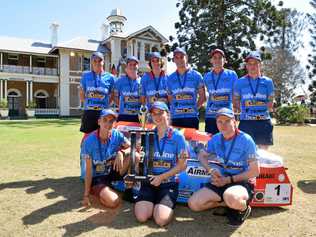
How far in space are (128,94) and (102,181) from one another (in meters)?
1.69

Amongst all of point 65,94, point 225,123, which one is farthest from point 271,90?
point 65,94

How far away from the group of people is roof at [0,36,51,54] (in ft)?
104

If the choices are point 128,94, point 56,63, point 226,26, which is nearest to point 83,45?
point 56,63

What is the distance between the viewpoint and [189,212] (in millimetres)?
4289

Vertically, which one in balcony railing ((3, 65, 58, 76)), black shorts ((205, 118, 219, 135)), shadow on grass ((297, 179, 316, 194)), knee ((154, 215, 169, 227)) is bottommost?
shadow on grass ((297, 179, 316, 194))

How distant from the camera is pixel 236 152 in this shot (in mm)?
3957

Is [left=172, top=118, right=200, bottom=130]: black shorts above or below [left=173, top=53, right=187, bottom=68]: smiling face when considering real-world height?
below

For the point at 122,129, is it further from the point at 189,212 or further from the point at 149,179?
the point at 189,212

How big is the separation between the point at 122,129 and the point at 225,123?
1880 millimetres

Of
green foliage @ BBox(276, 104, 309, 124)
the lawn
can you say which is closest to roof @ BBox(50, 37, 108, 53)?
green foliage @ BBox(276, 104, 309, 124)

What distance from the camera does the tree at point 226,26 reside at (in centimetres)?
2916

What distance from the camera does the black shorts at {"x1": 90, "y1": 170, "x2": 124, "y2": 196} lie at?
178 inches

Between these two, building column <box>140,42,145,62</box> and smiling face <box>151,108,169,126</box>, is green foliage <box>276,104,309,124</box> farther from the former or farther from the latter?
smiling face <box>151,108,169,126</box>

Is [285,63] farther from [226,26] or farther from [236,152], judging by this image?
[236,152]
